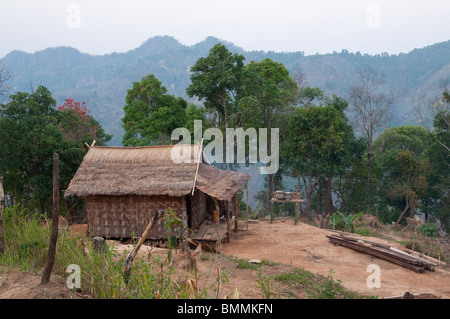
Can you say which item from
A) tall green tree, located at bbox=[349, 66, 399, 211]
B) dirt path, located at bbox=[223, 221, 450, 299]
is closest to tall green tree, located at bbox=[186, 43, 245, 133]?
tall green tree, located at bbox=[349, 66, 399, 211]

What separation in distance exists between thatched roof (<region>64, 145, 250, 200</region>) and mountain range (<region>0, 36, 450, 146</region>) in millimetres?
41715

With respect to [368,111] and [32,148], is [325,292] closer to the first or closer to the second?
[32,148]

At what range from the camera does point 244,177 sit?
14039mm

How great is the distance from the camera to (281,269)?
8859mm

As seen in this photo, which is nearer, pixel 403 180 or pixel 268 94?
pixel 403 180

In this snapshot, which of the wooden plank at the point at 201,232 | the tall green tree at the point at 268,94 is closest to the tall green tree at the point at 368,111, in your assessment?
the tall green tree at the point at 268,94

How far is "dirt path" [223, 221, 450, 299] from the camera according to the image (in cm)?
828

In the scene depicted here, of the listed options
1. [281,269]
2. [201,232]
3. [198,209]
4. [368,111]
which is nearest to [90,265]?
[281,269]

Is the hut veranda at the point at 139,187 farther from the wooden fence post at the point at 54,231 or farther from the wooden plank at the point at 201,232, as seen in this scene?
the wooden fence post at the point at 54,231

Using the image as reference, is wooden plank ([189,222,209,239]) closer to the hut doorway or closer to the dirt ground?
the hut doorway

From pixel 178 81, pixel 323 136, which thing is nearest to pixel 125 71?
pixel 178 81

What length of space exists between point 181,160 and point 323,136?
11.7 metres

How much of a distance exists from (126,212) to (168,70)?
86.8m

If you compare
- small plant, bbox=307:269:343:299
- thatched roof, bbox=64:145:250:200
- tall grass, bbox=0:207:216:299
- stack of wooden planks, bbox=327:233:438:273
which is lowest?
stack of wooden planks, bbox=327:233:438:273
